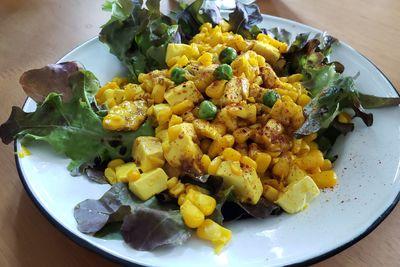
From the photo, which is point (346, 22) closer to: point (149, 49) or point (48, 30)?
point (149, 49)

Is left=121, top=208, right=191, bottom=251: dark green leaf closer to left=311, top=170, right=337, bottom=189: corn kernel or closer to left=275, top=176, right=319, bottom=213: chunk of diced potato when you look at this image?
left=275, top=176, right=319, bottom=213: chunk of diced potato

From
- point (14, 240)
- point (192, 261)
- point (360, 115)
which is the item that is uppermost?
point (360, 115)

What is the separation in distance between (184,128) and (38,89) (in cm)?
48

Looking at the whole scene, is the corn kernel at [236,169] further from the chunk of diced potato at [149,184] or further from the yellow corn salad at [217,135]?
the chunk of diced potato at [149,184]

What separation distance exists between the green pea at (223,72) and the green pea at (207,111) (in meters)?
0.10

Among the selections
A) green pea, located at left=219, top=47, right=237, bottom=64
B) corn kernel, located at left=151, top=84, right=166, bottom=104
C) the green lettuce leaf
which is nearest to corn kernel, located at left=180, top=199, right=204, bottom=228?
the green lettuce leaf

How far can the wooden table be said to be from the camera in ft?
3.62

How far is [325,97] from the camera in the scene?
50.9 inches

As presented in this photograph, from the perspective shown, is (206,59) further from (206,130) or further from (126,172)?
(126,172)

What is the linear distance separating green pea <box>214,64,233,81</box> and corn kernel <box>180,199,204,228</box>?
424 mm

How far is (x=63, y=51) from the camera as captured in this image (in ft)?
6.06

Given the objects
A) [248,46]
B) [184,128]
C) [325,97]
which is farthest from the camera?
[248,46]

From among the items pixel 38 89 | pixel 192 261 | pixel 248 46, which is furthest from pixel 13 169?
pixel 248 46

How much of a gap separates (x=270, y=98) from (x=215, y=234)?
45cm
